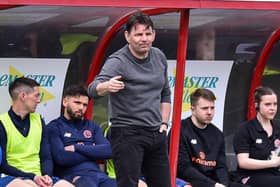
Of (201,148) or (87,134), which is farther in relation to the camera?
(87,134)

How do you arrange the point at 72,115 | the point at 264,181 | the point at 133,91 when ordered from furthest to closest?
the point at 72,115 < the point at 264,181 < the point at 133,91

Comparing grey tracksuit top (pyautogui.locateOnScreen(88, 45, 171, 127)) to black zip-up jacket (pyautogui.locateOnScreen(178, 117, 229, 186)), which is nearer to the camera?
grey tracksuit top (pyautogui.locateOnScreen(88, 45, 171, 127))

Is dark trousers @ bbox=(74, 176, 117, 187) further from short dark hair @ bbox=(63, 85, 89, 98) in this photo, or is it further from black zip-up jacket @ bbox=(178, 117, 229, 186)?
short dark hair @ bbox=(63, 85, 89, 98)

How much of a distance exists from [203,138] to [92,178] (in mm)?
1025

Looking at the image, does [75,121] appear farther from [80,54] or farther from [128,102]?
[128,102]

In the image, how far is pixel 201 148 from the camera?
6.80 meters

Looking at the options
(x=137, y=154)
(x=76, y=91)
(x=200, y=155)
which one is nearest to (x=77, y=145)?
(x=76, y=91)

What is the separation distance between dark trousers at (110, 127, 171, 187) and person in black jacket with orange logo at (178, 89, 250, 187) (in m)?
1.41

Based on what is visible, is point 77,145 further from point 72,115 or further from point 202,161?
point 202,161

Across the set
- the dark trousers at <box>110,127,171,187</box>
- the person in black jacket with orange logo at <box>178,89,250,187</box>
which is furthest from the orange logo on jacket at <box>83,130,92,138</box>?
the dark trousers at <box>110,127,171,187</box>

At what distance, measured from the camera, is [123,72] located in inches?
202

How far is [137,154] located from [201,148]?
1.78 m

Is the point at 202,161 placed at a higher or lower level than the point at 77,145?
lower

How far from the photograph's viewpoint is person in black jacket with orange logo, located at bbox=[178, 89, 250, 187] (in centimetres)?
673
